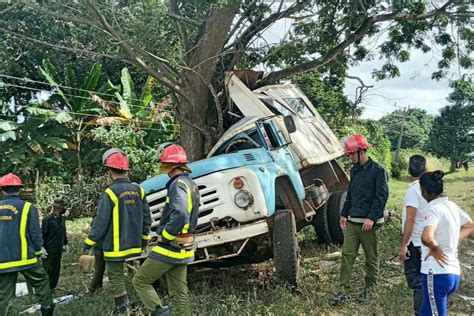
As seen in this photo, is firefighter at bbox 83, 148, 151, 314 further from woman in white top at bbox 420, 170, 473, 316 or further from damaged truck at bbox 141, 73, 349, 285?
woman in white top at bbox 420, 170, 473, 316

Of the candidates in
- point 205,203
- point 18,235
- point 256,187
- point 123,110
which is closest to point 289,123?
point 256,187

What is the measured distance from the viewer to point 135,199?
15.7ft

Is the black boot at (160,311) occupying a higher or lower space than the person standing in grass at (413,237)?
lower

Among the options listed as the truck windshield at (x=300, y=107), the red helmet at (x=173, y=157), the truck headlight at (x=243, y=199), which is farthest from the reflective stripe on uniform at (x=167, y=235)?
the truck windshield at (x=300, y=107)

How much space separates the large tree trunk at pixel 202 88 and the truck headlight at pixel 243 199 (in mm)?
2453

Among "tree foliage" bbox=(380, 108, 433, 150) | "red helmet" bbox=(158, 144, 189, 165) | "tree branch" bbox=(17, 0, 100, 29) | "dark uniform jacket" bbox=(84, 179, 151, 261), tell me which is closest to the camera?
"red helmet" bbox=(158, 144, 189, 165)

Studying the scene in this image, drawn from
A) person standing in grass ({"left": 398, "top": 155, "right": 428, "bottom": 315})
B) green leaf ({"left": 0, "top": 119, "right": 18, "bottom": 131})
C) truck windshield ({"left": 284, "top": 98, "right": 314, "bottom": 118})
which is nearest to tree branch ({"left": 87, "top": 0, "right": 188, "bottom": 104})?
truck windshield ({"left": 284, "top": 98, "right": 314, "bottom": 118})

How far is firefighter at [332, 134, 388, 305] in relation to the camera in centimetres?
533

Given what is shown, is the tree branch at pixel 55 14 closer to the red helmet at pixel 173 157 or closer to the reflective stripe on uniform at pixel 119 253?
the red helmet at pixel 173 157

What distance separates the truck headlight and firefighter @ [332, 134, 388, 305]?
1.20 m

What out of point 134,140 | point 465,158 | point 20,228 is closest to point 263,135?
point 20,228

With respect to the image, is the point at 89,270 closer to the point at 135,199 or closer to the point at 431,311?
the point at 135,199

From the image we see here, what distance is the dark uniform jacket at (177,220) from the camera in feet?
13.6

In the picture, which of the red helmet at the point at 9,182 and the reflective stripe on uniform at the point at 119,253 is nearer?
the reflective stripe on uniform at the point at 119,253
